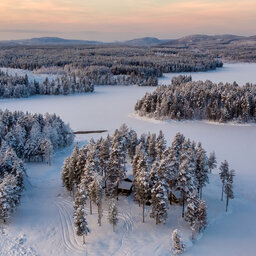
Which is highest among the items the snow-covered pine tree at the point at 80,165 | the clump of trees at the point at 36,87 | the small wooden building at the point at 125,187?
the clump of trees at the point at 36,87

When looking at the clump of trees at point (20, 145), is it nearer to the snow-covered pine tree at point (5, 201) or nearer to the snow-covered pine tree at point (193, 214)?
the snow-covered pine tree at point (5, 201)

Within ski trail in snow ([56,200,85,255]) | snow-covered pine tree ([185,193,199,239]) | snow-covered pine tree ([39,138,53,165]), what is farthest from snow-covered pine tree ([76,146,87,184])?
snow-covered pine tree ([185,193,199,239])

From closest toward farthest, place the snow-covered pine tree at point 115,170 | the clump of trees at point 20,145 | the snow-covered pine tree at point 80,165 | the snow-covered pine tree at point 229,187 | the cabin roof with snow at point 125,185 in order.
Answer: the clump of trees at point 20,145
the snow-covered pine tree at point 229,187
the snow-covered pine tree at point 115,170
the snow-covered pine tree at point 80,165
the cabin roof with snow at point 125,185

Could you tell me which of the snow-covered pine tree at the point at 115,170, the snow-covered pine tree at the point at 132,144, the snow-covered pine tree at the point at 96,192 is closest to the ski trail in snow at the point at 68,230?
the snow-covered pine tree at the point at 96,192

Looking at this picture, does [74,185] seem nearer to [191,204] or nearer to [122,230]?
[122,230]

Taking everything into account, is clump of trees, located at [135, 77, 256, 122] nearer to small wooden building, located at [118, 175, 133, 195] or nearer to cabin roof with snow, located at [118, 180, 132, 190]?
cabin roof with snow, located at [118, 180, 132, 190]

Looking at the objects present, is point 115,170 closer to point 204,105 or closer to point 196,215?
point 196,215

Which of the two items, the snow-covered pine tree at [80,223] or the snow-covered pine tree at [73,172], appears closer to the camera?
the snow-covered pine tree at [80,223]
